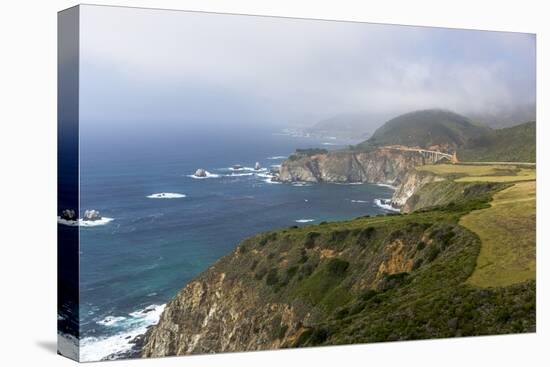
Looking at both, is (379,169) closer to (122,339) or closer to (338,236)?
(338,236)

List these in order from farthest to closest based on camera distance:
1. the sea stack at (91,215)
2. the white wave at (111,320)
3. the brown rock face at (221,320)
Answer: the brown rock face at (221,320)
the white wave at (111,320)
the sea stack at (91,215)

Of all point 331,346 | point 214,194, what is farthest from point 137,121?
point 331,346

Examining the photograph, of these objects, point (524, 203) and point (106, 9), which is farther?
point (524, 203)

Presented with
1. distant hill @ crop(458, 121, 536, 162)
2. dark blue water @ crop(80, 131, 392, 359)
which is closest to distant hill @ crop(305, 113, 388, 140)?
dark blue water @ crop(80, 131, 392, 359)

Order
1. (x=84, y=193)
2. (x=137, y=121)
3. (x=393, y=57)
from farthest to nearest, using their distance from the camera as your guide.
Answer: (x=393, y=57)
(x=137, y=121)
(x=84, y=193)

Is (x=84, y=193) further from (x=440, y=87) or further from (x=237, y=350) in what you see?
(x=440, y=87)

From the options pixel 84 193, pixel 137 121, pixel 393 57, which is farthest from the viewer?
pixel 393 57

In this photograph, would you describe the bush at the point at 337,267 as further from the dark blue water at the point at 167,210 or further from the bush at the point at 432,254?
the bush at the point at 432,254

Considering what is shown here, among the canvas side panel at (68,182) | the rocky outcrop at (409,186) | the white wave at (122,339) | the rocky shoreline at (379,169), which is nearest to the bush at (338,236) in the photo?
the rocky shoreline at (379,169)

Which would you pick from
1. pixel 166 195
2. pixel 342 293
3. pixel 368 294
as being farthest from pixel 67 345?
pixel 368 294
